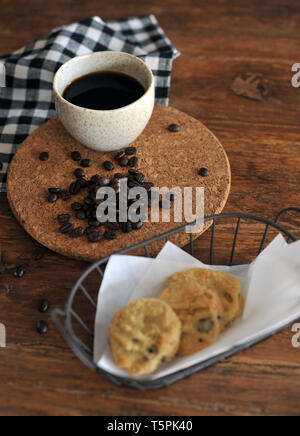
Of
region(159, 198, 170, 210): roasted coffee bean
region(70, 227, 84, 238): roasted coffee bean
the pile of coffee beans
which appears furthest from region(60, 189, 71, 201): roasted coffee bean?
region(159, 198, 170, 210): roasted coffee bean

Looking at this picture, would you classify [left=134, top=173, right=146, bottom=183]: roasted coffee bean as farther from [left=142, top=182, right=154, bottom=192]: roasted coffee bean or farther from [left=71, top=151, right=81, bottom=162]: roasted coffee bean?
[left=71, top=151, right=81, bottom=162]: roasted coffee bean

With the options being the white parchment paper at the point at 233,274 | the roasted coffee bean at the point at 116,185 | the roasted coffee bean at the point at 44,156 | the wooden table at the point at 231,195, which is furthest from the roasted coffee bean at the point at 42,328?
the roasted coffee bean at the point at 44,156

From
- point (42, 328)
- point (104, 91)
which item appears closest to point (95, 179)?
point (104, 91)

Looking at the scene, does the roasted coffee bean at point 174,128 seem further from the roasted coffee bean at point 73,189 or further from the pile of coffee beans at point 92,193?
the roasted coffee bean at point 73,189

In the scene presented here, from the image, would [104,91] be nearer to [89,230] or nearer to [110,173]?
[110,173]

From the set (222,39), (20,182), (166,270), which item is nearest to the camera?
(166,270)

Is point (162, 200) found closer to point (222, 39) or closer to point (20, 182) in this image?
point (20, 182)

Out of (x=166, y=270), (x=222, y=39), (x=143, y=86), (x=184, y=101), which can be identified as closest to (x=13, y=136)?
(x=143, y=86)
